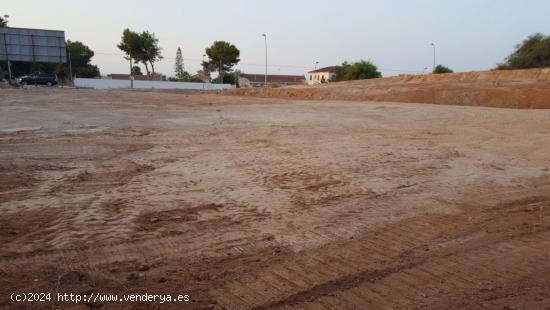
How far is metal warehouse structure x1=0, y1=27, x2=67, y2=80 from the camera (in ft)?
170

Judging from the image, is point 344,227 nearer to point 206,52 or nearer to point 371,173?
point 371,173

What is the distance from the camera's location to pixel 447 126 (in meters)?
14.4

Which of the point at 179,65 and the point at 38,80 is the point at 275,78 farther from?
the point at 38,80

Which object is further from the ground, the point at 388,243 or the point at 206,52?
the point at 206,52

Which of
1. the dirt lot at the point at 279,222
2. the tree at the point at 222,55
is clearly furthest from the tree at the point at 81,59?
the dirt lot at the point at 279,222

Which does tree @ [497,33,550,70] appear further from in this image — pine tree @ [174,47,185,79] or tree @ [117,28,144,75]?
pine tree @ [174,47,185,79]

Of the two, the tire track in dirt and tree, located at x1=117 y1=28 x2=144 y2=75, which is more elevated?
tree, located at x1=117 y1=28 x2=144 y2=75

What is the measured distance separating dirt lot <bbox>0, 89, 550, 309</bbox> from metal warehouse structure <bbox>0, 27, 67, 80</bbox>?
163 ft

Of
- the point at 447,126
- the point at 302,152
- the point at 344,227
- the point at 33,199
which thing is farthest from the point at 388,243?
the point at 447,126

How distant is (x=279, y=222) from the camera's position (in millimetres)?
4988

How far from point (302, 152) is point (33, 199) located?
203 inches

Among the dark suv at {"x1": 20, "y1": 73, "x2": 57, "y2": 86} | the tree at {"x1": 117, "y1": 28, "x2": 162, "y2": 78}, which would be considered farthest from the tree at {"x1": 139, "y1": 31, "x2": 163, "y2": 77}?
the dark suv at {"x1": 20, "y1": 73, "x2": 57, "y2": 86}

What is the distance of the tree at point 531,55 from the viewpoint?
153 feet

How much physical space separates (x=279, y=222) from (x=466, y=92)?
23.4 metres
